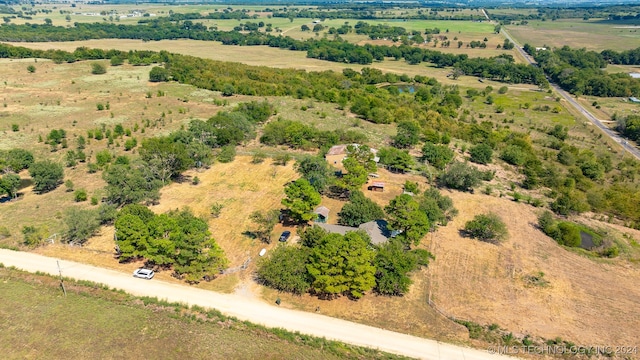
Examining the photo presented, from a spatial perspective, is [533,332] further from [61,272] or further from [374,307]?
[61,272]

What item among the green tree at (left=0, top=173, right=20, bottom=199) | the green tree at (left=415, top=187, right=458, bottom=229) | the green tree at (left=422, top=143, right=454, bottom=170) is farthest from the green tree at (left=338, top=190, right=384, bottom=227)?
the green tree at (left=0, top=173, right=20, bottom=199)

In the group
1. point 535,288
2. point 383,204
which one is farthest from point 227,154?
point 535,288

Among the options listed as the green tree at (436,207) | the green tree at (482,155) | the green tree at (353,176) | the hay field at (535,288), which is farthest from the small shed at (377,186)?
the green tree at (482,155)

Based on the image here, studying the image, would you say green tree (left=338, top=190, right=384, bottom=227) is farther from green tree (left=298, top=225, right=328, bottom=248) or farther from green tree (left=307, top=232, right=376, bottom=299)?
green tree (left=307, top=232, right=376, bottom=299)

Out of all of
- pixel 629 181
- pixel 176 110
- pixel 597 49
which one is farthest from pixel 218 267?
pixel 597 49

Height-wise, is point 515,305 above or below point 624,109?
below

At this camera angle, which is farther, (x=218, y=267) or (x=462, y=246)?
(x=462, y=246)
